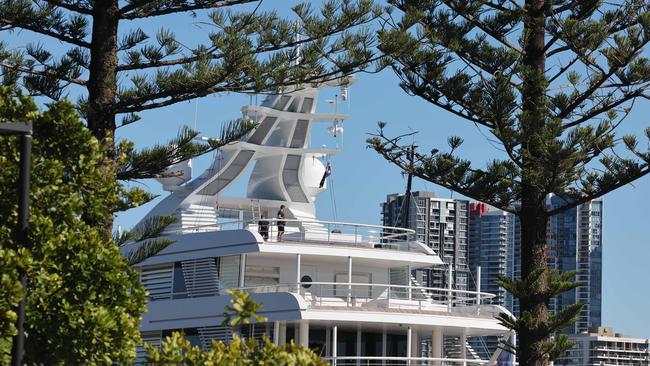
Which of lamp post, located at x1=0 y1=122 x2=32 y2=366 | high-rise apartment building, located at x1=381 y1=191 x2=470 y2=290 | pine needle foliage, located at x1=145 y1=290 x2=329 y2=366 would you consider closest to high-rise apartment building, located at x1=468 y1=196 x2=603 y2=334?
high-rise apartment building, located at x1=381 y1=191 x2=470 y2=290

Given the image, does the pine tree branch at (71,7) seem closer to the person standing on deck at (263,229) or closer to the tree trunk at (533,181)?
the tree trunk at (533,181)

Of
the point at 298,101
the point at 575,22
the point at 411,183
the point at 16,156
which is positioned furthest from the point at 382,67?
the point at 411,183

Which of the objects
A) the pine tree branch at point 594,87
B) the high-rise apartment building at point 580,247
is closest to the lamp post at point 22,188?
the pine tree branch at point 594,87

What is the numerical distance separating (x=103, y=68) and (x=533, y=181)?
6.07 meters

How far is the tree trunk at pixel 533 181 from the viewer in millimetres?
17312

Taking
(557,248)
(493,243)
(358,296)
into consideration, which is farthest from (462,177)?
(557,248)

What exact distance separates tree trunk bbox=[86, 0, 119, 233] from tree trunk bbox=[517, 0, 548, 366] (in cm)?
560

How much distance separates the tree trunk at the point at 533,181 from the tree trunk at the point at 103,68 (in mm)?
5600

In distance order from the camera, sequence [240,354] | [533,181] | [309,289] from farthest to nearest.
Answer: [309,289] → [533,181] → [240,354]

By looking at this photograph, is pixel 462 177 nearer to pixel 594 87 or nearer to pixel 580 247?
pixel 594 87

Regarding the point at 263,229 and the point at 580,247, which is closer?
the point at 263,229

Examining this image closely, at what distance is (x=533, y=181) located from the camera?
17984mm

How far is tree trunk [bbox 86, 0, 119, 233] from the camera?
57.8ft

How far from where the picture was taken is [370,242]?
27.9m
